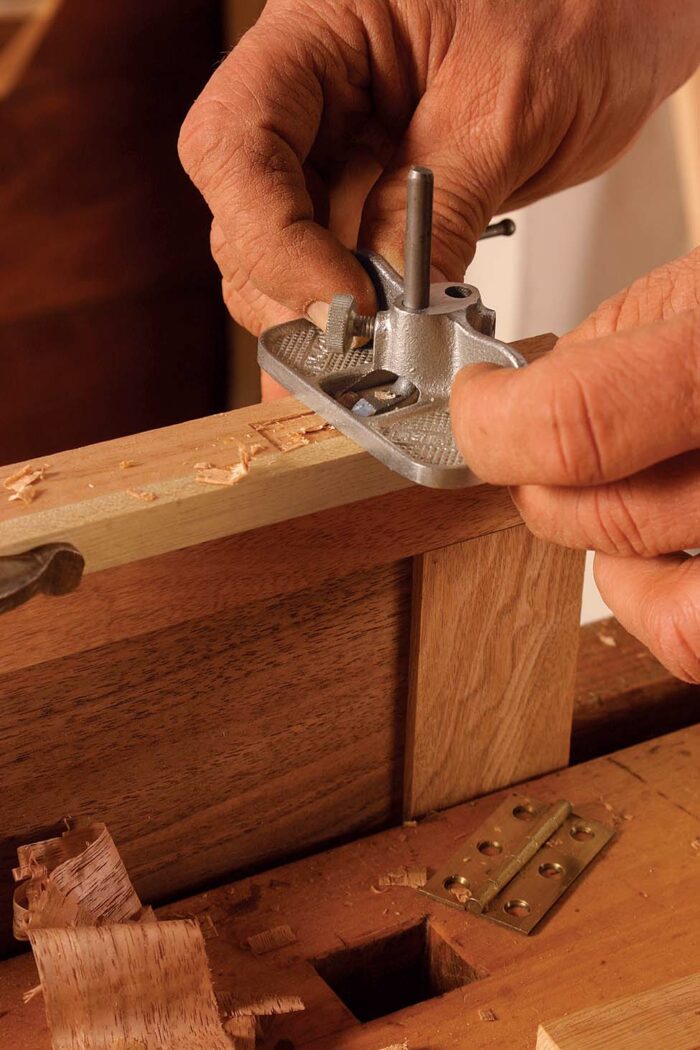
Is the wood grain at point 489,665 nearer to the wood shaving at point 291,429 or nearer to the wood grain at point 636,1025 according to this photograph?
the wood shaving at point 291,429

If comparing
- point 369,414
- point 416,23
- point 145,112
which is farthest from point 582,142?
point 145,112

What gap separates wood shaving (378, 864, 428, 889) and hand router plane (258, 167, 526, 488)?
0.92ft

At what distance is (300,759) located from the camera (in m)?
0.78

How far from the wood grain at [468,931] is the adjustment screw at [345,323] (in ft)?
1.04

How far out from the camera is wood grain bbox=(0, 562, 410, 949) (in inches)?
26.6

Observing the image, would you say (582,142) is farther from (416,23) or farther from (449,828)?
(449,828)

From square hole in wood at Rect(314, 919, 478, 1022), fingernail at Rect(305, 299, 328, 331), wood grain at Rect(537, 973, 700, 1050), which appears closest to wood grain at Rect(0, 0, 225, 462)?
fingernail at Rect(305, 299, 328, 331)

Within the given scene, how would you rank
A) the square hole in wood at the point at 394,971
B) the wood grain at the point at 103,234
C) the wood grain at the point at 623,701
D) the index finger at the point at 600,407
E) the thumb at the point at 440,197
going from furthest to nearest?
the wood grain at the point at 103,234, the wood grain at the point at 623,701, the thumb at the point at 440,197, the square hole in wood at the point at 394,971, the index finger at the point at 600,407

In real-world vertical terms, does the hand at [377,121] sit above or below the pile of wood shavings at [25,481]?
above

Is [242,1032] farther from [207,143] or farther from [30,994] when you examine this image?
[207,143]

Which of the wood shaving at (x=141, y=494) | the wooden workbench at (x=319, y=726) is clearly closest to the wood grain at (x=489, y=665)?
the wooden workbench at (x=319, y=726)

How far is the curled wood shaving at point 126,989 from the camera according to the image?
2.01ft

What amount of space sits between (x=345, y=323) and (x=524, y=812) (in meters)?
0.35

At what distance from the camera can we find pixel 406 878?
0.77 meters
